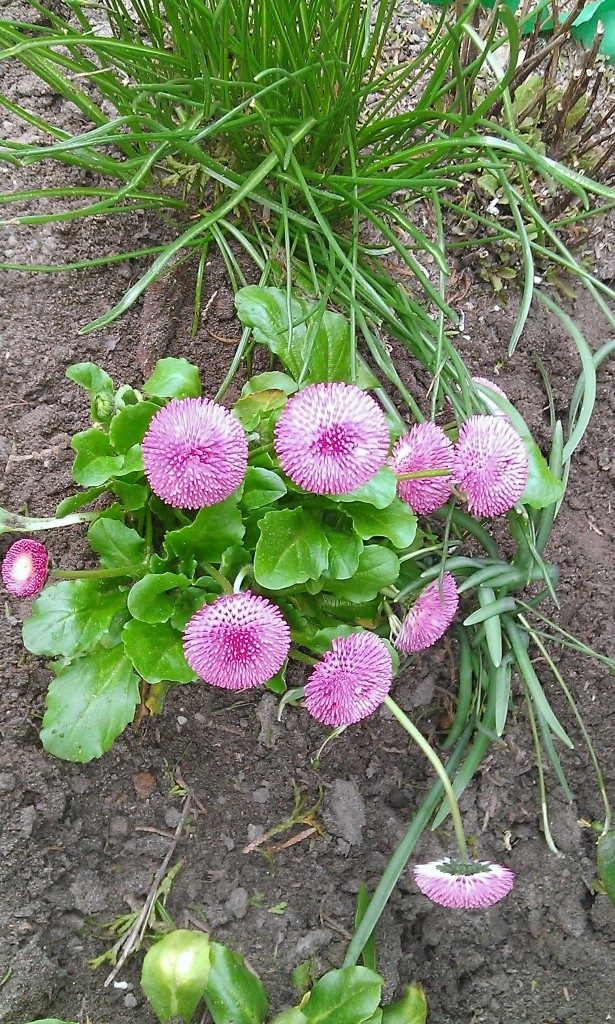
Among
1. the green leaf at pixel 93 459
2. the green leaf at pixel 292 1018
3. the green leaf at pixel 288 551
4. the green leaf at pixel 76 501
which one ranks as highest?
the green leaf at pixel 288 551

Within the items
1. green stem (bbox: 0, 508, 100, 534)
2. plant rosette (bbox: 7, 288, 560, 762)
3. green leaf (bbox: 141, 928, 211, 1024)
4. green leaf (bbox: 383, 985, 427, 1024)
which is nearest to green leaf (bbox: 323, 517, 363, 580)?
plant rosette (bbox: 7, 288, 560, 762)

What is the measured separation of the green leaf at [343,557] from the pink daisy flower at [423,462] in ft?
0.29

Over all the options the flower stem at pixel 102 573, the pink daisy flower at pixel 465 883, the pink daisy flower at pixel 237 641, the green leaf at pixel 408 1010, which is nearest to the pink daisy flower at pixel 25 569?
the flower stem at pixel 102 573

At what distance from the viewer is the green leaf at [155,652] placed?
931mm

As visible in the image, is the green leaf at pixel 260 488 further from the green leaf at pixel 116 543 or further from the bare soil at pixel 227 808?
the bare soil at pixel 227 808

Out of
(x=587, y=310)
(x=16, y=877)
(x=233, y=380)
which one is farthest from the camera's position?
(x=587, y=310)

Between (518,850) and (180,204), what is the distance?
116 cm

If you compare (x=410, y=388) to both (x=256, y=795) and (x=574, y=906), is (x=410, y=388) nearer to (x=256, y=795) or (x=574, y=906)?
(x=256, y=795)

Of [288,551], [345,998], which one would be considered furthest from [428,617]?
[345,998]

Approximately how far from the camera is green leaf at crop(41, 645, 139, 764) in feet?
3.23

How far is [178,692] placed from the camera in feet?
3.80

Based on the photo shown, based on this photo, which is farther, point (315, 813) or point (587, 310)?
point (587, 310)

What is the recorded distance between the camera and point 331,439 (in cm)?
77

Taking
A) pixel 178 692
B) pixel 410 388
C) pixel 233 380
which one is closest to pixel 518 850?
pixel 178 692
